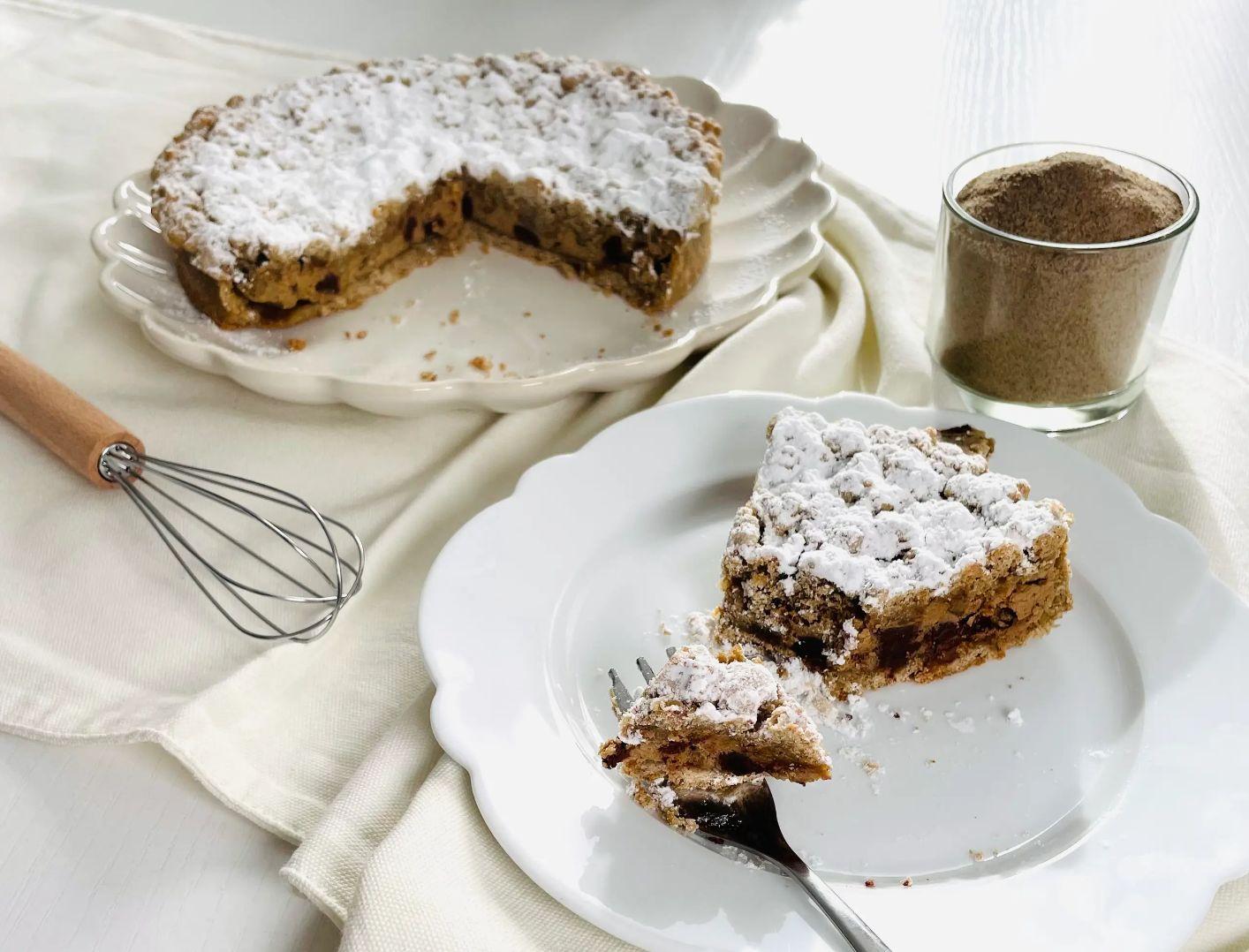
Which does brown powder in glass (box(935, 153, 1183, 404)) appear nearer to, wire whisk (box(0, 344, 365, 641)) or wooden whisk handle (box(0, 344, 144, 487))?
wire whisk (box(0, 344, 365, 641))

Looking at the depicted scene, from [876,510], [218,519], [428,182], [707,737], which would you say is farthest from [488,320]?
[707,737]

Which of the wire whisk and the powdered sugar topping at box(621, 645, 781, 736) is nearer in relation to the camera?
the powdered sugar topping at box(621, 645, 781, 736)

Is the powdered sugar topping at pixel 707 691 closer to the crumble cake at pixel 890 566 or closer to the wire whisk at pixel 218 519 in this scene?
the crumble cake at pixel 890 566

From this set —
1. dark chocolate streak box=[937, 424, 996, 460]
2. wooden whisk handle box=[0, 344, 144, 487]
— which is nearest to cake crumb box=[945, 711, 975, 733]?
dark chocolate streak box=[937, 424, 996, 460]

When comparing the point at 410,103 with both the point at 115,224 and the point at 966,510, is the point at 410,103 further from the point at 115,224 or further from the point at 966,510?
the point at 966,510

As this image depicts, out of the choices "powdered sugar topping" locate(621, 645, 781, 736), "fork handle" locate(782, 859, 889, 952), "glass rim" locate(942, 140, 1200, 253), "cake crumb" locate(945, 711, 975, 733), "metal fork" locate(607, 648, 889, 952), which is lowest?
"cake crumb" locate(945, 711, 975, 733)

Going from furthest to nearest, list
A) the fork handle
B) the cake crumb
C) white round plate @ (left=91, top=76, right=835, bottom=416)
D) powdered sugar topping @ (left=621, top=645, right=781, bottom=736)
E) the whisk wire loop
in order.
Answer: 1. white round plate @ (left=91, top=76, right=835, bottom=416)
2. the whisk wire loop
3. the cake crumb
4. powdered sugar topping @ (left=621, top=645, right=781, bottom=736)
5. the fork handle

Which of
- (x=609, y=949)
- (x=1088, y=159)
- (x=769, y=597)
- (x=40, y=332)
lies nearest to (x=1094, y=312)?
(x=1088, y=159)
